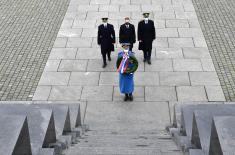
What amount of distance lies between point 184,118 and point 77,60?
5388 millimetres

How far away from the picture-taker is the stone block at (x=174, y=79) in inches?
446

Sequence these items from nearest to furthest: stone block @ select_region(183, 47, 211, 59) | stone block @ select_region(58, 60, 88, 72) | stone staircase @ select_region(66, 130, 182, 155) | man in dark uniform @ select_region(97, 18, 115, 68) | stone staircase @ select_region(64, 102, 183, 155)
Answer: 1. stone staircase @ select_region(66, 130, 182, 155)
2. stone staircase @ select_region(64, 102, 183, 155)
3. man in dark uniform @ select_region(97, 18, 115, 68)
4. stone block @ select_region(58, 60, 88, 72)
5. stone block @ select_region(183, 47, 211, 59)

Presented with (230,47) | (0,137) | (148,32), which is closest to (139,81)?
(148,32)

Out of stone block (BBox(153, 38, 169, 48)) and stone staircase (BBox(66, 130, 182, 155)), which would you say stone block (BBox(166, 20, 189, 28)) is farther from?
stone staircase (BBox(66, 130, 182, 155))

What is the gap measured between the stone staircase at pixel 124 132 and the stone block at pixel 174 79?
3.27ft

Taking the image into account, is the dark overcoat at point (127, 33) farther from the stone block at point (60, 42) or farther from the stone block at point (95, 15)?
the stone block at point (95, 15)

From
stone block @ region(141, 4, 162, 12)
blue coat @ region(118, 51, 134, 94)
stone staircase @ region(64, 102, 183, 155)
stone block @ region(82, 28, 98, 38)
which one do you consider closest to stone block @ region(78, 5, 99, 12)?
stone block @ region(141, 4, 162, 12)

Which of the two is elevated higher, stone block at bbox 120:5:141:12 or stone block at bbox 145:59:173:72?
stone block at bbox 145:59:173:72

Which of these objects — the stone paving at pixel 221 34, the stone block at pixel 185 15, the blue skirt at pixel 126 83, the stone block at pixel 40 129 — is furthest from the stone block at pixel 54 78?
the stone block at pixel 185 15

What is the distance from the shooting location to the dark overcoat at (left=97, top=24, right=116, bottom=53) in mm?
11578

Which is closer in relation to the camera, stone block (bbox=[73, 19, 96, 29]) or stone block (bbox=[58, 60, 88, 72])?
stone block (bbox=[58, 60, 88, 72])

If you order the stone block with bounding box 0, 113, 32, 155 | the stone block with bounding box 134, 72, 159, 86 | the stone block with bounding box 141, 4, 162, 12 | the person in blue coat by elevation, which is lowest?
the stone block with bounding box 141, 4, 162, 12

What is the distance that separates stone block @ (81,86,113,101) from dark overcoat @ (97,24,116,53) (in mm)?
1133

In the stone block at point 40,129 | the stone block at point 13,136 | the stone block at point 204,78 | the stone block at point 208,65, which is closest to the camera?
the stone block at point 13,136
